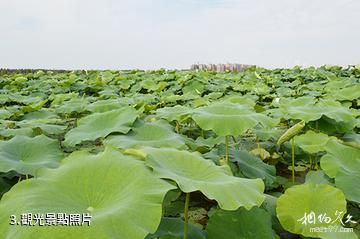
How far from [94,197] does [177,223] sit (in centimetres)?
34

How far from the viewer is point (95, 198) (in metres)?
1.01

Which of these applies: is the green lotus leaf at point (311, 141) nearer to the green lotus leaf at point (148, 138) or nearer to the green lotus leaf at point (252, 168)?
the green lotus leaf at point (252, 168)

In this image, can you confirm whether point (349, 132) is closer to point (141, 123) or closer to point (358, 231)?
point (358, 231)

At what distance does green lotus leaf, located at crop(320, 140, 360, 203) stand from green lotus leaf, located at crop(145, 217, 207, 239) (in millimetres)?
562

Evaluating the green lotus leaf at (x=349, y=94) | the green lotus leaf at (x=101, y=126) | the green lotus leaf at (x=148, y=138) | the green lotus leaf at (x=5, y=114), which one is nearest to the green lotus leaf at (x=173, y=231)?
the green lotus leaf at (x=148, y=138)

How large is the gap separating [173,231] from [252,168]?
2.34 feet

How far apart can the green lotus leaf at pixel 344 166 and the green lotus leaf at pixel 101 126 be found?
921 mm

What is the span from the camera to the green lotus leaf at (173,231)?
1.16 meters

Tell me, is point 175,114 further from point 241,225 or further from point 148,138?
point 241,225

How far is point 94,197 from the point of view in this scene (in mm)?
1017

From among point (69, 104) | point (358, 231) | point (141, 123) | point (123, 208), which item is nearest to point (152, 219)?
point (123, 208)

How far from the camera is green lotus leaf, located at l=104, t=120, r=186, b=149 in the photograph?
1.72 m

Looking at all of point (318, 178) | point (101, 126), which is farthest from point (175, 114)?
point (318, 178)

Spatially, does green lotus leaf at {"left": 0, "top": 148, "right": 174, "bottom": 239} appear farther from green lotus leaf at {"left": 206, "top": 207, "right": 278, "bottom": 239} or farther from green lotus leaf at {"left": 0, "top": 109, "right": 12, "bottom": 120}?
green lotus leaf at {"left": 0, "top": 109, "right": 12, "bottom": 120}
